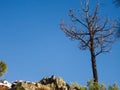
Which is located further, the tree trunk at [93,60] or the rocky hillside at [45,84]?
the tree trunk at [93,60]

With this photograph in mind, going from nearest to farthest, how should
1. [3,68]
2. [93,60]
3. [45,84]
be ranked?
1. [45,84]
2. [93,60]
3. [3,68]

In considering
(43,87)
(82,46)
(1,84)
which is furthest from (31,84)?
(82,46)

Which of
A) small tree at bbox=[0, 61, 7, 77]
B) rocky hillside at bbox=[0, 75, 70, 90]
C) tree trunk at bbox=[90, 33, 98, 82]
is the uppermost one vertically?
small tree at bbox=[0, 61, 7, 77]

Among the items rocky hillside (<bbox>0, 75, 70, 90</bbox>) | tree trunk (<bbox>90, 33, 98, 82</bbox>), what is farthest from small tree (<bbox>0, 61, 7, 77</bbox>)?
rocky hillside (<bbox>0, 75, 70, 90</bbox>)

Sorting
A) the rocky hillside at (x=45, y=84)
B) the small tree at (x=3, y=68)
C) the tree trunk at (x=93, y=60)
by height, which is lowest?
the rocky hillside at (x=45, y=84)

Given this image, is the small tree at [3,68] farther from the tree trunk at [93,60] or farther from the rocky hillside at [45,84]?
the rocky hillside at [45,84]

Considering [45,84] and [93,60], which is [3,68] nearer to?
[93,60]

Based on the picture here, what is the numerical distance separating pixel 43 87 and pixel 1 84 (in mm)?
3879

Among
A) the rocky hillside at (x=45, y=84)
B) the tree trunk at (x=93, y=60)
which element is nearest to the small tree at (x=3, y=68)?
the tree trunk at (x=93, y=60)

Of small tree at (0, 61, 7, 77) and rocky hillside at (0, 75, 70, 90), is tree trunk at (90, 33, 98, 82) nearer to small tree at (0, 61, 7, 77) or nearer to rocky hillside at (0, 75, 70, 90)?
rocky hillside at (0, 75, 70, 90)

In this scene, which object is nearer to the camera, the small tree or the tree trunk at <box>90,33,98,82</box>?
the tree trunk at <box>90,33,98,82</box>

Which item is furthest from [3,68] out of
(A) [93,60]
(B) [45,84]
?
(B) [45,84]

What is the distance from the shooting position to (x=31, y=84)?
68.8ft

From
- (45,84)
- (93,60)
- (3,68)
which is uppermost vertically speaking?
(3,68)
